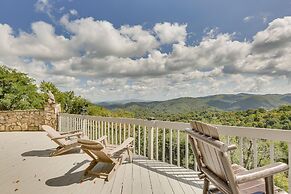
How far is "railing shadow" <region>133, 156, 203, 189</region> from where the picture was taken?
4.38 m

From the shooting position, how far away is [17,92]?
1535 cm

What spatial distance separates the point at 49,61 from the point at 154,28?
370 inches

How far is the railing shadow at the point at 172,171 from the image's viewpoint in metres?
4.38

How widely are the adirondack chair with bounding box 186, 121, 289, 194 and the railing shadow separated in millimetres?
1380

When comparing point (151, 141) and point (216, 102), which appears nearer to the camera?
point (151, 141)

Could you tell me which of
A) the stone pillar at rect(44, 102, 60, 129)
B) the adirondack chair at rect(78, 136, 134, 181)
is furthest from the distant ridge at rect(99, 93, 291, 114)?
the adirondack chair at rect(78, 136, 134, 181)

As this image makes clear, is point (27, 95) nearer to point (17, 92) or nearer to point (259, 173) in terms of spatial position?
point (17, 92)

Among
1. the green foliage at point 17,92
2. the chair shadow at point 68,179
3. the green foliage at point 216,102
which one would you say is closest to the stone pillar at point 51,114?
the green foliage at point 17,92

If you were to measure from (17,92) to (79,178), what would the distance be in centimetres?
1260

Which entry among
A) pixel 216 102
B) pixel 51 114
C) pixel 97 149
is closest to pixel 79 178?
pixel 97 149

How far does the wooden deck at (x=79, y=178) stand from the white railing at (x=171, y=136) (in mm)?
439

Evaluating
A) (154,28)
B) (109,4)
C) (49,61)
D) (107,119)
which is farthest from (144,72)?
(107,119)

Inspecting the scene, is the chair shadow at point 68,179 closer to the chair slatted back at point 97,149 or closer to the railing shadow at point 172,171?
the chair slatted back at point 97,149

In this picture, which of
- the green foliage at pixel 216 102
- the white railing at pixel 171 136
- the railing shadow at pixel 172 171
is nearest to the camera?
the white railing at pixel 171 136
